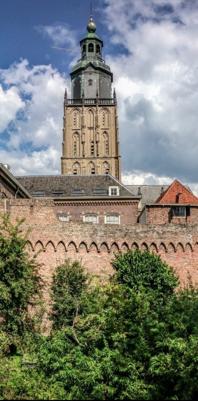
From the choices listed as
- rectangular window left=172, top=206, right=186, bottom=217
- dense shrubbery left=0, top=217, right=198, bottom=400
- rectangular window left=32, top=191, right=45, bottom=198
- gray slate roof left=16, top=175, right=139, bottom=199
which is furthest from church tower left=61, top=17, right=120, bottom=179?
dense shrubbery left=0, top=217, right=198, bottom=400

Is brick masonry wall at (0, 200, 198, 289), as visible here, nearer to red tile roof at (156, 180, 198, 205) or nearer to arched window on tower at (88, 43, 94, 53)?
red tile roof at (156, 180, 198, 205)

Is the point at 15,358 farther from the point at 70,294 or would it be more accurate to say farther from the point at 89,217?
the point at 89,217

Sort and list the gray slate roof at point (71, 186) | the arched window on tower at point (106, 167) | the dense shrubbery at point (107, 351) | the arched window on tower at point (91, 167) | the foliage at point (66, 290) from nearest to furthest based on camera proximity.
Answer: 1. the dense shrubbery at point (107, 351)
2. the foliage at point (66, 290)
3. the gray slate roof at point (71, 186)
4. the arched window on tower at point (106, 167)
5. the arched window on tower at point (91, 167)

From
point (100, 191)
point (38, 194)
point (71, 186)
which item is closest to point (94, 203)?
point (100, 191)

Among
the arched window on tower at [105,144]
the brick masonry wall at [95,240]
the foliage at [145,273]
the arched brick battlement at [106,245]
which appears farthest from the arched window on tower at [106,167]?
the foliage at [145,273]

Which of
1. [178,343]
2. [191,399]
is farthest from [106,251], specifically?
[191,399]

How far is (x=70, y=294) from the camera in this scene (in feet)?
90.6

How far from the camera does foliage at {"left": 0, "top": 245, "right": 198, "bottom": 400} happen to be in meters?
15.6

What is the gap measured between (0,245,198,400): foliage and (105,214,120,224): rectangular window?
2732 centimetres

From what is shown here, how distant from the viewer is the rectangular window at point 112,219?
163 feet

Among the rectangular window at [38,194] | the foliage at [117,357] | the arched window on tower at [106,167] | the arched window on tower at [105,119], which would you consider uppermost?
the arched window on tower at [105,119]

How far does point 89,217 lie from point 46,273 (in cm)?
2101

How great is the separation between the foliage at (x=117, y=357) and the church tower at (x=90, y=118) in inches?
2328

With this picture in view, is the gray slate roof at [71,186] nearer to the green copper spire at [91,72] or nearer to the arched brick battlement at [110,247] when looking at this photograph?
the arched brick battlement at [110,247]
